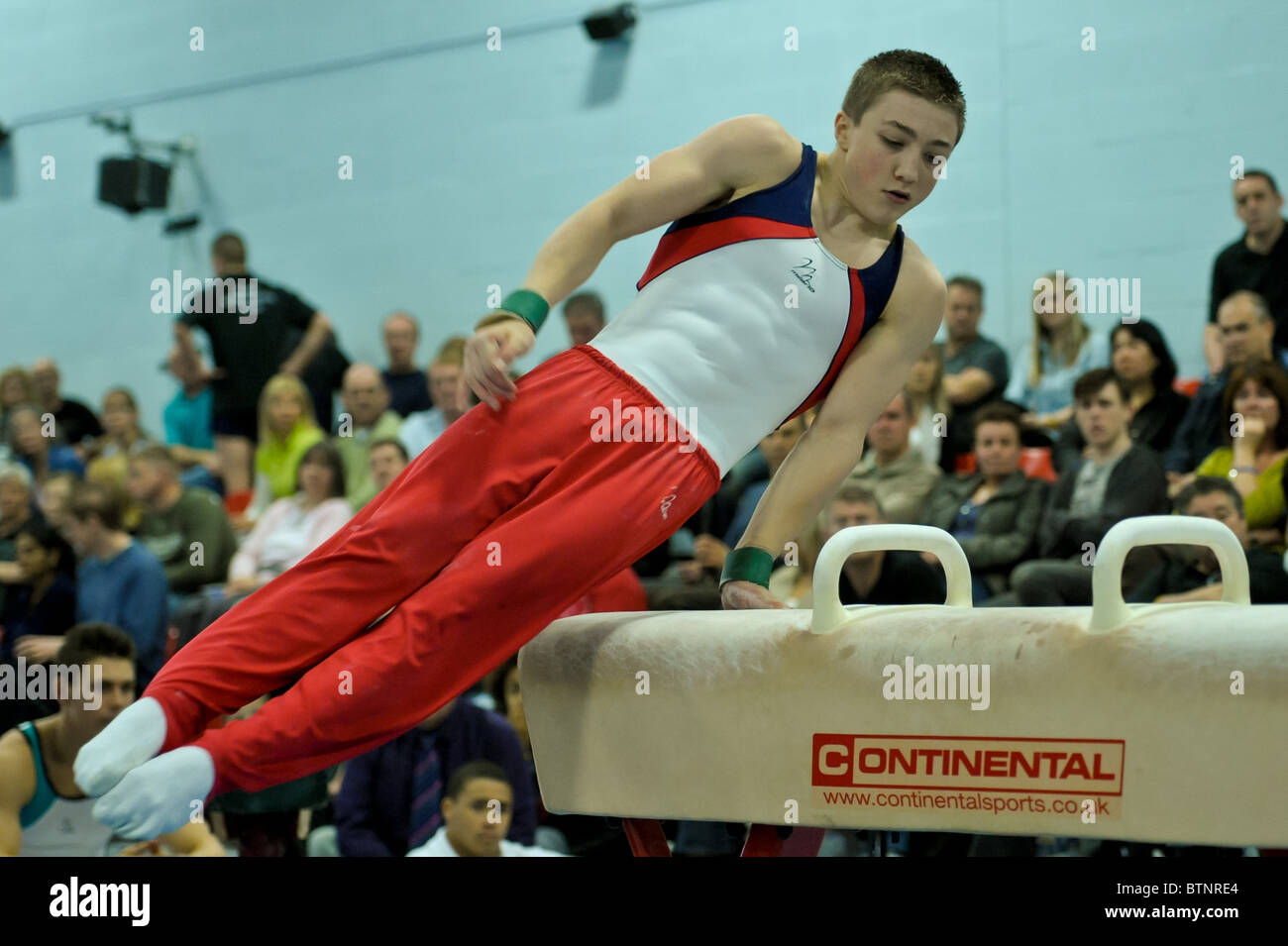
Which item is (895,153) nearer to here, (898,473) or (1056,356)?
(898,473)

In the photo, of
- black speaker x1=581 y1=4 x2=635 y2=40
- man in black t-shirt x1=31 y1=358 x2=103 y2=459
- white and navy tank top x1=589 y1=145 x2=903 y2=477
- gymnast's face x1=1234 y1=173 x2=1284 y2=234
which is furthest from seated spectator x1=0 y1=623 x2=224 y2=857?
man in black t-shirt x1=31 y1=358 x2=103 y2=459

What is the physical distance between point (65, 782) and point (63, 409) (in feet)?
18.5

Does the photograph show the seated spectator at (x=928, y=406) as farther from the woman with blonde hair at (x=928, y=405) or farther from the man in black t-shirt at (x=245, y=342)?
the man in black t-shirt at (x=245, y=342)

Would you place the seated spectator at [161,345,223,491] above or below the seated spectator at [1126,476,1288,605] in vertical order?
above

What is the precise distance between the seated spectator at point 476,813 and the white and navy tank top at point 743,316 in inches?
82.1

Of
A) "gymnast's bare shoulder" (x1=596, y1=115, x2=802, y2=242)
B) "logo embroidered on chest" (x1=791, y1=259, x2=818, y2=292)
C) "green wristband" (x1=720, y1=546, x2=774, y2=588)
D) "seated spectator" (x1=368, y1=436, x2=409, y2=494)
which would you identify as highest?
"gymnast's bare shoulder" (x1=596, y1=115, x2=802, y2=242)

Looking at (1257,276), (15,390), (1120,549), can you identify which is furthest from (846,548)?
(15,390)

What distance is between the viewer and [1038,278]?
22.3ft

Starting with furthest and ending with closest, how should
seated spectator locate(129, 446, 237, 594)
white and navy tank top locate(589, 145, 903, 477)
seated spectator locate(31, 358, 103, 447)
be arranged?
1. seated spectator locate(31, 358, 103, 447)
2. seated spectator locate(129, 446, 237, 594)
3. white and navy tank top locate(589, 145, 903, 477)

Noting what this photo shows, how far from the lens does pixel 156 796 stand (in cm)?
212

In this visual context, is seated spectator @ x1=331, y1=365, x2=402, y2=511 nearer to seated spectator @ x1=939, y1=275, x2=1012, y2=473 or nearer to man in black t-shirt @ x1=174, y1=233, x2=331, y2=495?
man in black t-shirt @ x1=174, y1=233, x2=331, y2=495

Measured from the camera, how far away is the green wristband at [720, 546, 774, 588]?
9.06 feet

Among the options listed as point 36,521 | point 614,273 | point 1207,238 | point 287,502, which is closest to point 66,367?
point 36,521

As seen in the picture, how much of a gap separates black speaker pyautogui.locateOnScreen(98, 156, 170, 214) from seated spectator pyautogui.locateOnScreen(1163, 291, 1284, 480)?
23.2ft
